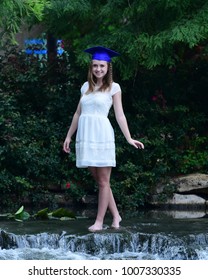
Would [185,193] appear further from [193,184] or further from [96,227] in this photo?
[96,227]

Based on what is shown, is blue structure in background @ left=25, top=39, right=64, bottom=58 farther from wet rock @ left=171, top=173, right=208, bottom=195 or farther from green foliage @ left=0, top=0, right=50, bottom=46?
green foliage @ left=0, top=0, right=50, bottom=46

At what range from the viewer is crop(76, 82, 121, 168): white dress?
926 cm

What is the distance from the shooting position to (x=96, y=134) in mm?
9273

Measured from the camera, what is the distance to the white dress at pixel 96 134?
926cm

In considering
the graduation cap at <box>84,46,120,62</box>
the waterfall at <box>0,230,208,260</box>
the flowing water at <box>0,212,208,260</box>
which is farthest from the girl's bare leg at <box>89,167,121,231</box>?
the graduation cap at <box>84,46,120,62</box>

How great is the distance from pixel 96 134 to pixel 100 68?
0.68 m

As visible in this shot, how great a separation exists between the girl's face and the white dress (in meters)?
0.18

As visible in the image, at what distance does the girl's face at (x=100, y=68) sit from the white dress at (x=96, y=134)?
0.18 meters

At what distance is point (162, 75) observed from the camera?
14.3 meters

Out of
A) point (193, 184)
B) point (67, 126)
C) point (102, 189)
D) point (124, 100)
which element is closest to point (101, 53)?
point (102, 189)

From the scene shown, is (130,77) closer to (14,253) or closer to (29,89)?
(29,89)

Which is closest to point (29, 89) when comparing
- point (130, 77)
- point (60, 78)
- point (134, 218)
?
point (60, 78)

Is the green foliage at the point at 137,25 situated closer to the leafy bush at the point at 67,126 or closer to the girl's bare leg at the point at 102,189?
the leafy bush at the point at 67,126

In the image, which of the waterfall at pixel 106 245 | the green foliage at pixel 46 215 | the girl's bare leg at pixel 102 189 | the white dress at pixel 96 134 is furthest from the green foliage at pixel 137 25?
the waterfall at pixel 106 245
